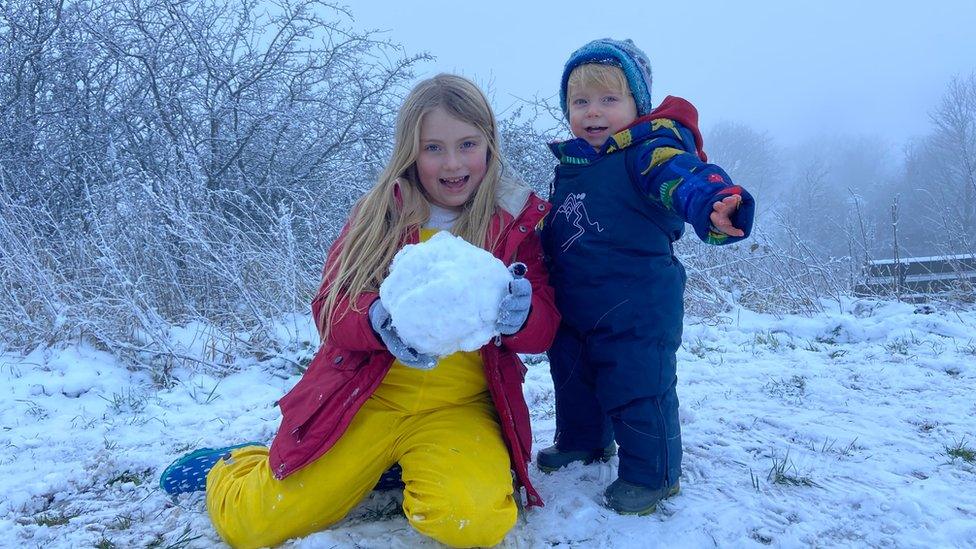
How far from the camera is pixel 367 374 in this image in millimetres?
1975

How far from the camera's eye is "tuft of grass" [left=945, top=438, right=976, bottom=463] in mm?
2248

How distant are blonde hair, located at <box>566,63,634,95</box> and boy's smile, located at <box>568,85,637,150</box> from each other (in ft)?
0.04

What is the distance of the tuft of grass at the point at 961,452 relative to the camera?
2.25m

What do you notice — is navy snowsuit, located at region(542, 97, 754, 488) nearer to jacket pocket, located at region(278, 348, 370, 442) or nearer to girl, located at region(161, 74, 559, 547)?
girl, located at region(161, 74, 559, 547)

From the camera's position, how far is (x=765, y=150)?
129 feet

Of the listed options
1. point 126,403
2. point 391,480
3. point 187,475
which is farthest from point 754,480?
point 126,403

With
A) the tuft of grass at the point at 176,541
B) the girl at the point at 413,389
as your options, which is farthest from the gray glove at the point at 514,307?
the tuft of grass at the point at 176,541

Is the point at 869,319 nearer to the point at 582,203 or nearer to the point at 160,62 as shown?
the point at 582,203

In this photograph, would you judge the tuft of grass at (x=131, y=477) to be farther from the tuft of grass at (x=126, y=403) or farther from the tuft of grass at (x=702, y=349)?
A: the tuft of grass at (x=702, y=349)

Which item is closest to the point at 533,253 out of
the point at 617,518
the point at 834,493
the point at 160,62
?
the point at 617,518

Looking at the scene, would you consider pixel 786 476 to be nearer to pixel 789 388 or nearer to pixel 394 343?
pixel 789 388

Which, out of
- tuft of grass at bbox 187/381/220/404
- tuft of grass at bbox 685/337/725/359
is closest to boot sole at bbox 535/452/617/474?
tuft of grass at bbox 685/337/725/359

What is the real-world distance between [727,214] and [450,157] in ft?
3.21

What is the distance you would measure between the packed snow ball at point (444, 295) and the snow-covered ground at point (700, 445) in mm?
664
